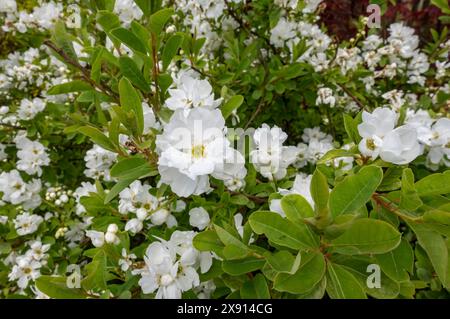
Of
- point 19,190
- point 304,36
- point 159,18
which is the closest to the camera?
point 159,18

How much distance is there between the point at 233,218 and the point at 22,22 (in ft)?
6.24

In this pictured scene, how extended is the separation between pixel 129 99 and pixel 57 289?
0.56 meters

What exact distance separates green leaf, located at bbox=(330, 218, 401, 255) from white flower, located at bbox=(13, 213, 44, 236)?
4.90 ft

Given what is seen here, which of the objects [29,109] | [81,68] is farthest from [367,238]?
[29,109]

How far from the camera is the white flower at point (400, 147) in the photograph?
37.4 inches

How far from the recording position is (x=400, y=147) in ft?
3.13

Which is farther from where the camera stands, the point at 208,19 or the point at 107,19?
the point at 208,19

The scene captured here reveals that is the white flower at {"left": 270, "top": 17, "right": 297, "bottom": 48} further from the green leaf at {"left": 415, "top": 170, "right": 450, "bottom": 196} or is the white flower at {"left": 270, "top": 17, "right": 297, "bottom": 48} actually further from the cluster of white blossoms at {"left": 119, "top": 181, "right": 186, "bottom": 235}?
the green leaf at {"left": 415, "top": 170, "right": 450, "bottom": 196}

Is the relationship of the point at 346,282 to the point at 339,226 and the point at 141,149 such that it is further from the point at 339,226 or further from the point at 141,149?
the point at 141,149

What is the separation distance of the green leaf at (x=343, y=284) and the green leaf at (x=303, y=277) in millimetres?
42

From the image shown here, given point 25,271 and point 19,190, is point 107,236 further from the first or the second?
point 19,190

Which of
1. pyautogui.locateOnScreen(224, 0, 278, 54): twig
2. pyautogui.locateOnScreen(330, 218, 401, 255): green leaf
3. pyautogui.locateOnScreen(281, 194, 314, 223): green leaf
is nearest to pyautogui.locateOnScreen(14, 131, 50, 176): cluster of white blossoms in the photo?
pyautogui.locateOnScreen(224, 0, 278, 54): twig

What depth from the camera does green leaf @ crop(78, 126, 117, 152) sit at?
100 centimetres
